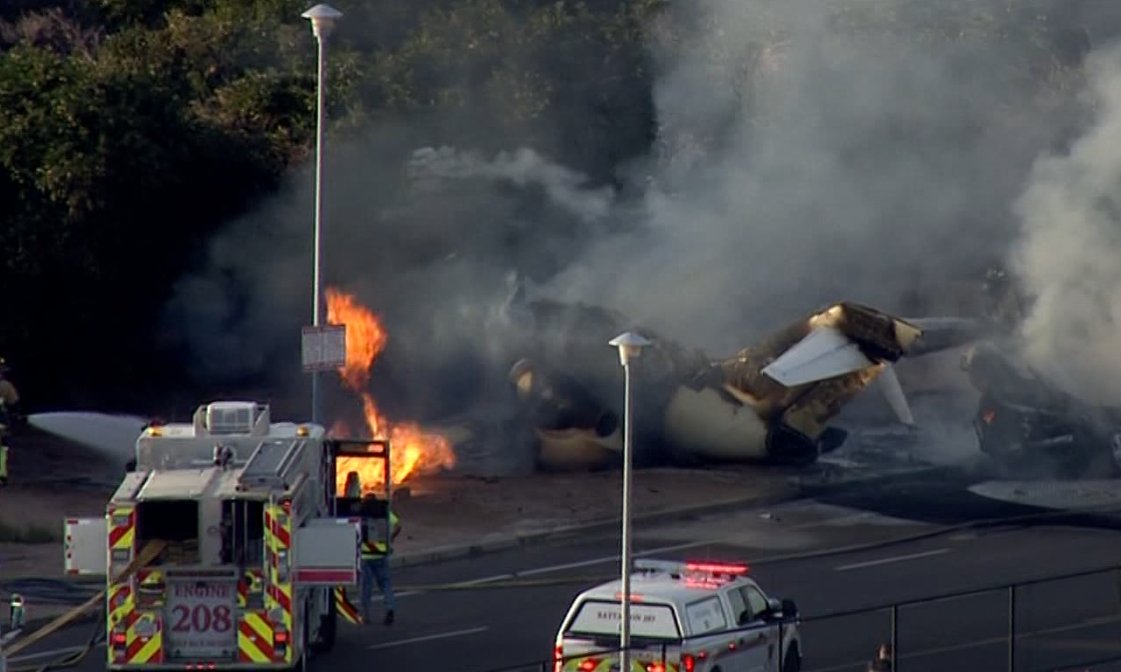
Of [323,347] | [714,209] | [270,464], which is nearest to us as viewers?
[270,464]

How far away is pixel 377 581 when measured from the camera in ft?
87.4

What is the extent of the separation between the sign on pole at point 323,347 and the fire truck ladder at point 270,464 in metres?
4.27

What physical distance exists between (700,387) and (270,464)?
14944 millimetres

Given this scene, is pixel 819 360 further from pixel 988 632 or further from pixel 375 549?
pixel 375 549

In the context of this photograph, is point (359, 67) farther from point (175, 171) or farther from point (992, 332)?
point (992, 332)

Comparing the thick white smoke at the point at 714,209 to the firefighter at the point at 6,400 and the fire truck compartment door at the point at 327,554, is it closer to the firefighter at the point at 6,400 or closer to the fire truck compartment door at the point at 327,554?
the firefighter at the point at 6,400

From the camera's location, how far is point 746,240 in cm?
4078

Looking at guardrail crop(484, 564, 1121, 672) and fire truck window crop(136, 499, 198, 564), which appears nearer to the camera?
fire truck window crop(136, 499, 198, 564)

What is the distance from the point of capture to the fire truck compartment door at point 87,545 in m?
22.3

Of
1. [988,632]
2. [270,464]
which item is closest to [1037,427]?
[988,632]

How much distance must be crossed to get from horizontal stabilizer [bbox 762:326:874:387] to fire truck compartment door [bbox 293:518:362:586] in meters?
14.1

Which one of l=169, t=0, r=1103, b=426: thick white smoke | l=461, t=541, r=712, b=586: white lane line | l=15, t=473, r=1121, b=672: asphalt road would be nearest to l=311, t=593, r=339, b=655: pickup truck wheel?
l=15, t=473, r=1121, b=672: asphalt road

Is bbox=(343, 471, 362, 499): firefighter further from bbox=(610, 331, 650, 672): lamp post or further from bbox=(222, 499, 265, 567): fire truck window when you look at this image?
bbox=(610, 331, 650, 672): lamp post

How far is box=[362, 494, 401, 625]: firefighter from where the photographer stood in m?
25.6
